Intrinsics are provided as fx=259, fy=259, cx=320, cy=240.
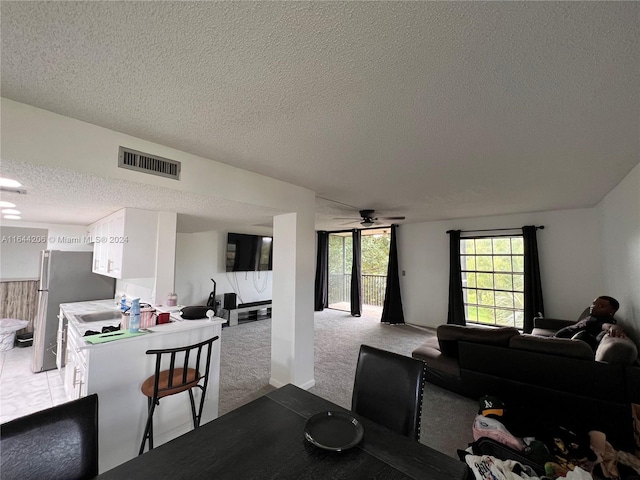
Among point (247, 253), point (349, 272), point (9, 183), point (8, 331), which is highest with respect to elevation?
point (9, 183)

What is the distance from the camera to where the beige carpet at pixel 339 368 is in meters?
2.40

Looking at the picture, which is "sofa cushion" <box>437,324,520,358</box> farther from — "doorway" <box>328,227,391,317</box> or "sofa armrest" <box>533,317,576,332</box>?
"doorway" <box>328,227,391,317</box>

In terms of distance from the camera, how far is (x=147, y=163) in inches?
A: 73.4

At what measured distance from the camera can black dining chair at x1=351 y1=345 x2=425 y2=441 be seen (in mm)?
1440

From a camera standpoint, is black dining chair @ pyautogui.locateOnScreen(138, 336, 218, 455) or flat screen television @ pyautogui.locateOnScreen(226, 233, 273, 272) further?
flat screen television @ pyautogui.locateOnScreen(226, 233, 273, 272)

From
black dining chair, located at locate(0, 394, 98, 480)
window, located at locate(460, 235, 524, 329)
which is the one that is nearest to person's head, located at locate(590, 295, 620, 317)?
window, located at locate(460, 235, 524, 329)

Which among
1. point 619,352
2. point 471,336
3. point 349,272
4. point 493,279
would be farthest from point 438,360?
point 349,272

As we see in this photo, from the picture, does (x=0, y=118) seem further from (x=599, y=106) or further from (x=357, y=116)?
(x=599, y=106)

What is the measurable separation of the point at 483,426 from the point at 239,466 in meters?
1.98

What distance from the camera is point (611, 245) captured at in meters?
3.49

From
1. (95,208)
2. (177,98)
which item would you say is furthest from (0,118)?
(95,208)

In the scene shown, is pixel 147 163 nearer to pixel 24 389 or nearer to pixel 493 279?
pixel 24 389

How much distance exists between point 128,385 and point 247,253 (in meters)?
4.42

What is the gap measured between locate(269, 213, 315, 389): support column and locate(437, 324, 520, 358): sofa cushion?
1.56 metres
